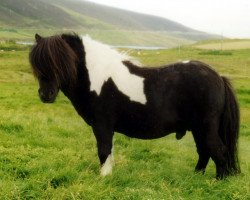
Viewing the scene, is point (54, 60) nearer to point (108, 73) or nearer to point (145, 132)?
point (108, 73)

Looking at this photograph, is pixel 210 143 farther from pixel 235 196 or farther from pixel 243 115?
pixel 243 115

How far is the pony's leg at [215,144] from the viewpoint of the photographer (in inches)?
268

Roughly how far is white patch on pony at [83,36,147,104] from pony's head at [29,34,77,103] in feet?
1.26

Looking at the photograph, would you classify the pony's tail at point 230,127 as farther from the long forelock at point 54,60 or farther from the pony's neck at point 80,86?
the long forelock at point 54,60

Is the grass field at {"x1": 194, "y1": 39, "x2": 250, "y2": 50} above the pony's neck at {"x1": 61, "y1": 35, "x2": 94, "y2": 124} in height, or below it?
below

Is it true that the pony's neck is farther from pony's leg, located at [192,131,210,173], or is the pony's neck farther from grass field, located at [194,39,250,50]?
grass field, located at [194,39,250,50]

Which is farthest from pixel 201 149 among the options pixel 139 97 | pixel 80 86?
pixel 80 86

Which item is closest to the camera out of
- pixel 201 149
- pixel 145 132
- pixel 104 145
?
pixel 104 145

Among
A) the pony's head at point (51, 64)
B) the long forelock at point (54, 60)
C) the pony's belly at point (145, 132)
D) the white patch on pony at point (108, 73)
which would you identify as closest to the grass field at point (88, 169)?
the pony's belly at point (145, 132)

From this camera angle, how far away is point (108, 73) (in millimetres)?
6816

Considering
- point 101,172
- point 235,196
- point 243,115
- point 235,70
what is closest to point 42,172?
point 101,172

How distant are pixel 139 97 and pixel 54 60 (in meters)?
1.56

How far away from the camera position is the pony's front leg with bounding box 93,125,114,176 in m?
6.74

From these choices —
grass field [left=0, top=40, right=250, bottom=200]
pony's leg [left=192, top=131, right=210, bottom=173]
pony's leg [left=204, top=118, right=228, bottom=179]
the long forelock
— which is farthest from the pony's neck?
pony's leg [left=204, top=118, right=228, bottom=179]
